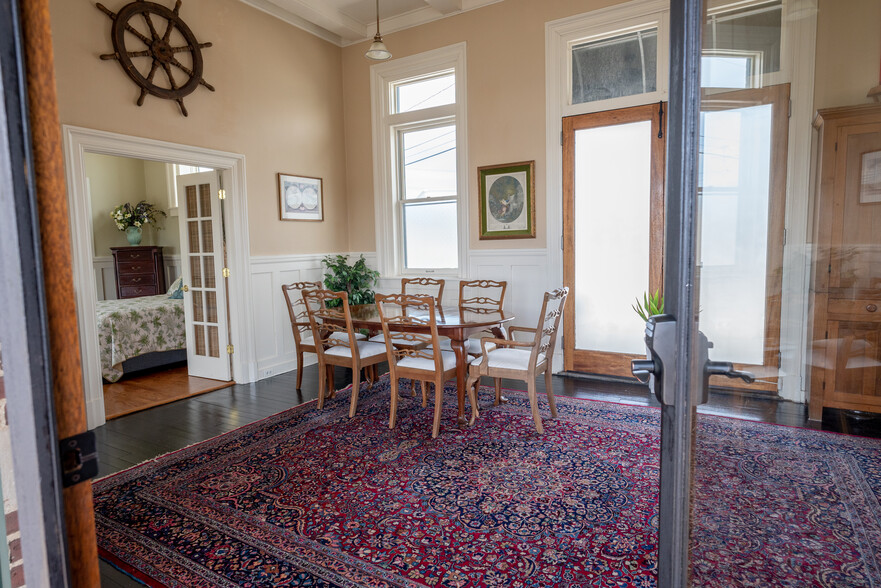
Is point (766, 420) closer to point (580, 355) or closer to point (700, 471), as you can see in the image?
point (700, 471)

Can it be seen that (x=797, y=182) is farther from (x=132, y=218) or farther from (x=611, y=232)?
(x=132, y=218)

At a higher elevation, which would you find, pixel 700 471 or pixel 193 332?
pixel 700 471

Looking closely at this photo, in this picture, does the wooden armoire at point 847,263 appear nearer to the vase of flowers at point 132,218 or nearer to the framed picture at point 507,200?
the framed picture at point 507,200

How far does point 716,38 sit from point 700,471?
79 centimetres

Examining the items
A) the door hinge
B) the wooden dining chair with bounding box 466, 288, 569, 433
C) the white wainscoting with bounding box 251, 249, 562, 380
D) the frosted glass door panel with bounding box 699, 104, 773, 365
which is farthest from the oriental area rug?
the white wainscoting with bounding box 251, 249, 562, 380

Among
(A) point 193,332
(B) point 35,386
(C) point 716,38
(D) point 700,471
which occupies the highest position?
(C) point 716,38

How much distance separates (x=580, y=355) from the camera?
496 centimetres

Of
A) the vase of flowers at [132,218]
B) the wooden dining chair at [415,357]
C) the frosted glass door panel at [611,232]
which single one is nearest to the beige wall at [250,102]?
the wooden dining chair at [415,357]

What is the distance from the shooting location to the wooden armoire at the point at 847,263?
3.08 feet

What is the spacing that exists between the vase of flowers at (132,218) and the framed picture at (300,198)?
11.8 feet

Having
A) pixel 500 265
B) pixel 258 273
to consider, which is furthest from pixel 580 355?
pixel 258 273

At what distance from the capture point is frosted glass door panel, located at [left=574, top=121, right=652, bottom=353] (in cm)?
463

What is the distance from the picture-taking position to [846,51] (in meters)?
0.89

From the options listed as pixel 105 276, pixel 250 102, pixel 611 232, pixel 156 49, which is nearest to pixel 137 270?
pixel 105 276
